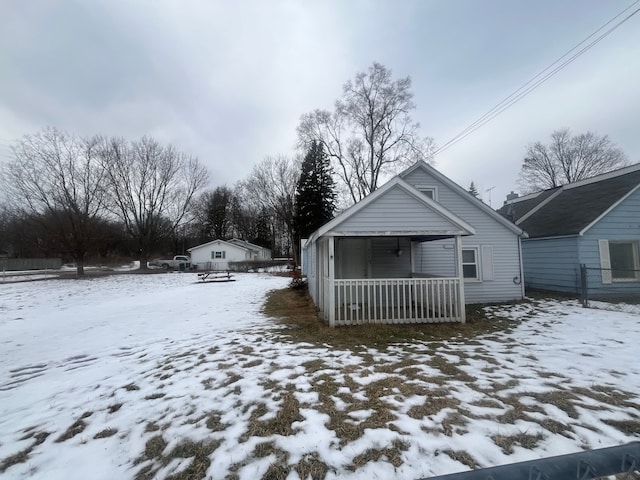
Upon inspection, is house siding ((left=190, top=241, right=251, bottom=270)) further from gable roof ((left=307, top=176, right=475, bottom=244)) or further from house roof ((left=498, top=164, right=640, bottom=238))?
gable roof ((left=307, top=176, right=475, bottom=244))

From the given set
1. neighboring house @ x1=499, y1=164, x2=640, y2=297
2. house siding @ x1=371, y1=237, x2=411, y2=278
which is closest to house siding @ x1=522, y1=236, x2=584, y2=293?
neighboring house @ x1=499, y1=164, x2=640, y2=297

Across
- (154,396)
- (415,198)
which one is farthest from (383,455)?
(415,198)

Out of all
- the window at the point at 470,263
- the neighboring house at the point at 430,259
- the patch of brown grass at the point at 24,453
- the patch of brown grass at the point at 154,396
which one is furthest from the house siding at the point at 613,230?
the patch of brown grass at the point at 24,453

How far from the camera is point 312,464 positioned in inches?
100

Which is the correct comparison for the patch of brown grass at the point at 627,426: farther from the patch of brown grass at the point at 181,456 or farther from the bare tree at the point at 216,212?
the bare tree at the point at 216,212

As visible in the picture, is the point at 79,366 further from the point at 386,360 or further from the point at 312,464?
the point at 386,360

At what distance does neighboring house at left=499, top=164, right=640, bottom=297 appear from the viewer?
10922 millimetres

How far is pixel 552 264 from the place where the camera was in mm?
12344

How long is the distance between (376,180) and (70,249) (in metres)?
27.9

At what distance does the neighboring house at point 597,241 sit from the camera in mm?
10922

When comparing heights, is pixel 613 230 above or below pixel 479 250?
above

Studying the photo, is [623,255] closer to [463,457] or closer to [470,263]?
[470,263]

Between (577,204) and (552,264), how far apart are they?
116 inches

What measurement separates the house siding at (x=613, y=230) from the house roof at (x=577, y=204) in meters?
0.32
